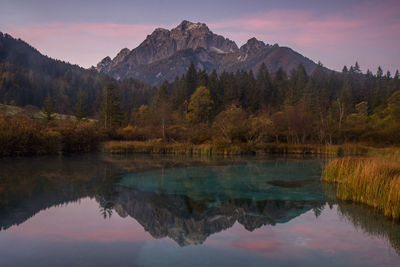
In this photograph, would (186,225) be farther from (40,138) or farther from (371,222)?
(40,138)

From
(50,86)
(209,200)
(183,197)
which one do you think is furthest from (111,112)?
(50,86)

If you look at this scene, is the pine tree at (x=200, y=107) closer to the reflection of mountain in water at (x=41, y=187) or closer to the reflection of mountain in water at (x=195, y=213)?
the reflection of mountain in water at (x=41, y=187)

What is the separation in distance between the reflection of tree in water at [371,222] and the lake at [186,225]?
26 mm

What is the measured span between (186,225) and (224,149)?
2750 cm

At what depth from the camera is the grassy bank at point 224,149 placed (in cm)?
3709

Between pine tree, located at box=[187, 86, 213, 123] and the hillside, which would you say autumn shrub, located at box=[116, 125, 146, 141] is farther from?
the hillside

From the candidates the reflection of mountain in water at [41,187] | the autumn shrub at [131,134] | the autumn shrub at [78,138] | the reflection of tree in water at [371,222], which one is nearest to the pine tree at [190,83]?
the autumn shrub at [131,134]

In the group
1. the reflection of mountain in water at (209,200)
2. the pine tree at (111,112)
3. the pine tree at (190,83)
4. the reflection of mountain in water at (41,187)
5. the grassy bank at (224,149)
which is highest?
the pine tree at (190,83)

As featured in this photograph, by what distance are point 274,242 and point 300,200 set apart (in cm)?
553

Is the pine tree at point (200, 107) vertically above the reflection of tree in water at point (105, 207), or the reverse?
the pine tree at point (200, 107)

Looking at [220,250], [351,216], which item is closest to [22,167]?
[220,250]

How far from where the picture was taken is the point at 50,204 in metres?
12.5

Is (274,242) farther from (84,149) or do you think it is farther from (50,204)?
(84,149)

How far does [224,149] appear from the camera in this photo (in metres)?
37.3
